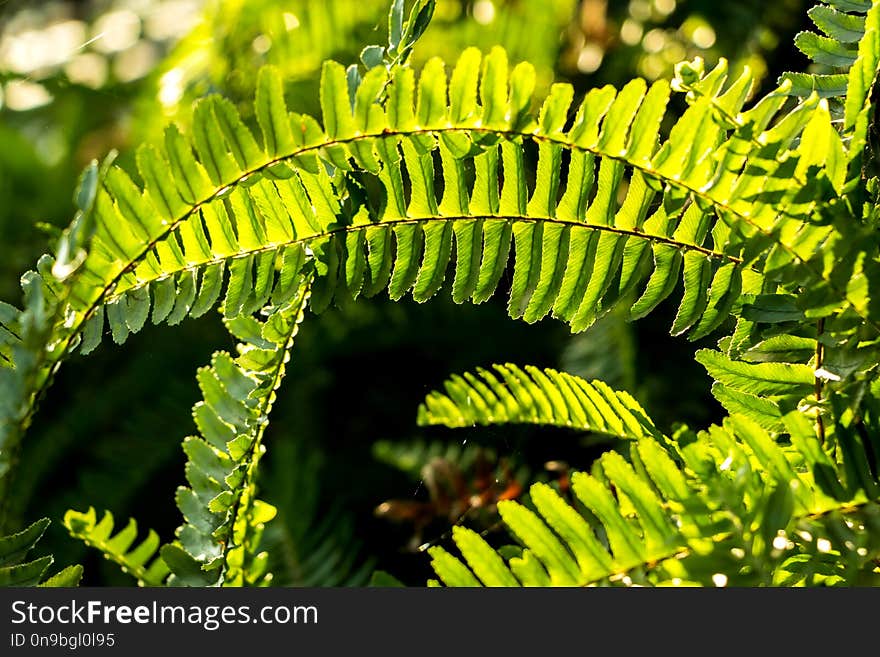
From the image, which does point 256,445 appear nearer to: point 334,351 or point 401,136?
point 401,136

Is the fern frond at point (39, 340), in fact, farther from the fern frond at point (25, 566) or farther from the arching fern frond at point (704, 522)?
the arching fern frond at point (704, 522)

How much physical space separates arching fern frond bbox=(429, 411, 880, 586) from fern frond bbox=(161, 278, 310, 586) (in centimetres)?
17

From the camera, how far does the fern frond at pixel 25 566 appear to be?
0.54 m

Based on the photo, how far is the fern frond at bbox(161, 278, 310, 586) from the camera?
1.92 feet

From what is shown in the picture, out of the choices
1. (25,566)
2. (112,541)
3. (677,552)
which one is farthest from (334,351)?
(677,552)

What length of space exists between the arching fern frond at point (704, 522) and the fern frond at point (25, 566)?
238mm

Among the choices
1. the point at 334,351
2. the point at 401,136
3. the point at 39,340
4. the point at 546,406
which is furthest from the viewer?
the point at 334,351

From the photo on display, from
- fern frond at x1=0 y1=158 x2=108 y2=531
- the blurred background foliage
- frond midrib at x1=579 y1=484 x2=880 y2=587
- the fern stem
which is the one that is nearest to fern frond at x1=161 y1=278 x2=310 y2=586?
the fern stem

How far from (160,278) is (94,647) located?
0.69 ft

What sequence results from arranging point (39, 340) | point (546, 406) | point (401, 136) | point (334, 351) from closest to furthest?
1. point (39, 340)
2. point (401, 136)
3. point (546, 406)
4. point (334, 351)

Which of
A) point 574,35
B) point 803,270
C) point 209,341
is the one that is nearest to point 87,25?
point 209,341

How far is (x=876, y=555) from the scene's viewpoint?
0.43m

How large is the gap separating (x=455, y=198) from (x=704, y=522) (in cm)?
24

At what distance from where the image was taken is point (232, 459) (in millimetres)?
599
